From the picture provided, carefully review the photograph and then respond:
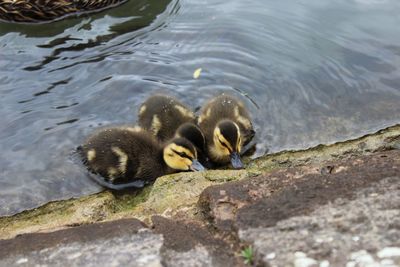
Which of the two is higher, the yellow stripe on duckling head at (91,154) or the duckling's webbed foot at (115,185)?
the yellow stripe on duckling head at (91,154)

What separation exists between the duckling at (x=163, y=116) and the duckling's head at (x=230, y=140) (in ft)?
1.07

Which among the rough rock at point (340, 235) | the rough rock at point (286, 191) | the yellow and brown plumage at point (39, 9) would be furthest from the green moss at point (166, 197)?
the yellow and brown plumage at point (39, 9)

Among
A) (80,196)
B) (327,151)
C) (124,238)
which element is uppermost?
(124,238)

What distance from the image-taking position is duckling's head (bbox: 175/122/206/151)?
3641mm

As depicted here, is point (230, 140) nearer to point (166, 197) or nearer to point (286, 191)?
point (166, 197)

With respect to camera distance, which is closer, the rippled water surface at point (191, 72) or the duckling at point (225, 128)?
the duckling at point (225, 128)

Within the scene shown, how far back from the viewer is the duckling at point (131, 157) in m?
3.60

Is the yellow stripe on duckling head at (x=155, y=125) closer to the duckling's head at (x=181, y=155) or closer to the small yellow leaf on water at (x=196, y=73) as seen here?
the duckling's head at (x=181, y=155)

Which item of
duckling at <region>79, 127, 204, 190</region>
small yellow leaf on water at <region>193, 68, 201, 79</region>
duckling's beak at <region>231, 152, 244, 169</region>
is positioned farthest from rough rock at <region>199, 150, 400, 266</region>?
small yellow leaf on water at <region>193, 68, 201, 79</region>

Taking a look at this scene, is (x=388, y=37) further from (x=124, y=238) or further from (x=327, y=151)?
(x=124, y=238)

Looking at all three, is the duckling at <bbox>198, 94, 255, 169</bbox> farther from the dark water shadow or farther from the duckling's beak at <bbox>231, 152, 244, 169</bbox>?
the dark water shadow

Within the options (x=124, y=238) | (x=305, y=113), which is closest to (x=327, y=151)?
(x=305, y=113)

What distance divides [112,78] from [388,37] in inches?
89.7

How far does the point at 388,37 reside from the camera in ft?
16.1
